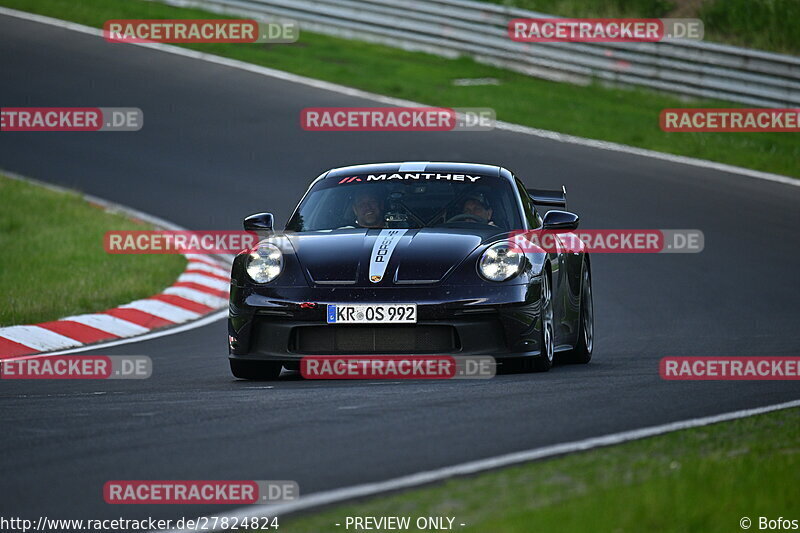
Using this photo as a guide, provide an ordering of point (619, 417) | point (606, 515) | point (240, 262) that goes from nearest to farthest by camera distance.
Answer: point (606, 515) → point (619, 417) → point (240, 262)

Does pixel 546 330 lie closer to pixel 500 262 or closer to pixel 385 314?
pixel 500 262

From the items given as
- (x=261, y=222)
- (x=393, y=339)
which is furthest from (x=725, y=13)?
(x=393, y=339)

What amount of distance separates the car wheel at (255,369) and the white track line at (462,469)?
9.65 feet

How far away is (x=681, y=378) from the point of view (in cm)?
775

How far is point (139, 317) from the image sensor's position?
39.6 feet

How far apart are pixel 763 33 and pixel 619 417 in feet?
65.2

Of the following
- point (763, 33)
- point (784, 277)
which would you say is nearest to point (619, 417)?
point (784, 277)

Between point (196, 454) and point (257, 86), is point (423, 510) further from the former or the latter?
point (257, 86)

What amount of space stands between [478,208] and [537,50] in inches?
588

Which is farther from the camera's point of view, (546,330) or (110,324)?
(110,324)

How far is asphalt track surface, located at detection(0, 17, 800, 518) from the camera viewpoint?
5391mm

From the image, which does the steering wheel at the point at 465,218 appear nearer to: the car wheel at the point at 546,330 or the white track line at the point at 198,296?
the car wheel at the point at 546,330

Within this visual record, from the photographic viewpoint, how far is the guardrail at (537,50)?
21219 millimetres

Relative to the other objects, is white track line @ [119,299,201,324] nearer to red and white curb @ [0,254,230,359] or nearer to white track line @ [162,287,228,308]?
red and white curb @ [0,254,230,359]
